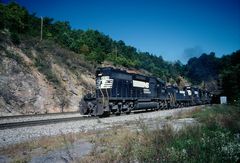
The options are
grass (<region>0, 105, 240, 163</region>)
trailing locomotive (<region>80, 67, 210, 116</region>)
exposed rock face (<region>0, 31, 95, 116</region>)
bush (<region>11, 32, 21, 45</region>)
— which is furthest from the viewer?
bush (<region>11, 32, 21, 45</region>)

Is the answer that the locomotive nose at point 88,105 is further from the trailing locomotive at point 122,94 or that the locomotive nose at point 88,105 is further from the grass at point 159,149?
the grass at point 159,149

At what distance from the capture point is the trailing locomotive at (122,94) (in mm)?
Answer: 20125

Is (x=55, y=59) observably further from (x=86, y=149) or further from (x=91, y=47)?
(x=86, y=149)

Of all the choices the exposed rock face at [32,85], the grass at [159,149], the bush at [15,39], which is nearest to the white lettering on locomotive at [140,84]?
the exposed rock face at [32,85]

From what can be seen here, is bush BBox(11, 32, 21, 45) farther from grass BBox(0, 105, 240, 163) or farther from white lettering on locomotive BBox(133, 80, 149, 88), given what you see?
grass BBox(0, 105, 240, 163)

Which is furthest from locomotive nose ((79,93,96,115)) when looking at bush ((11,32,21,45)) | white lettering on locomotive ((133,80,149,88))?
bush ((11,32,21,45))

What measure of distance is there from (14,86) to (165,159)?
25.6m

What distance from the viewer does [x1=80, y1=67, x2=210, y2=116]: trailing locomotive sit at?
20.1 m

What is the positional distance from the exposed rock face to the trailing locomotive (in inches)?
377

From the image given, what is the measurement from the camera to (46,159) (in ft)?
23.8

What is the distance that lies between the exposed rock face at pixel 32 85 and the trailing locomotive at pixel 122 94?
958 cm

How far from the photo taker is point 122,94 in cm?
2295

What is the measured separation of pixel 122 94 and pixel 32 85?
494 inches

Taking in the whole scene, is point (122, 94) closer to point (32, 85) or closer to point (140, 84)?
point (140, 84)
